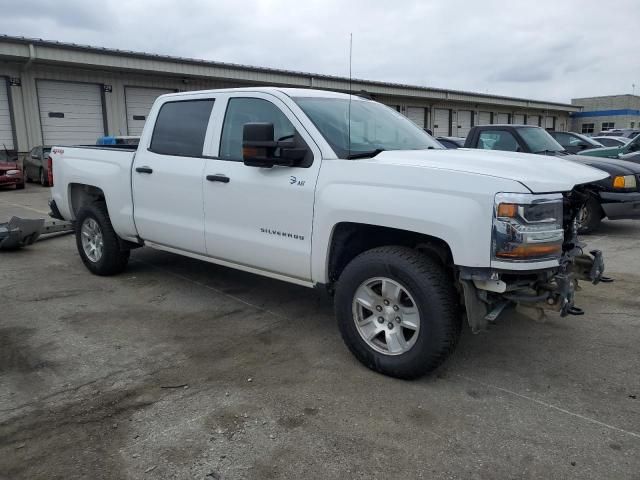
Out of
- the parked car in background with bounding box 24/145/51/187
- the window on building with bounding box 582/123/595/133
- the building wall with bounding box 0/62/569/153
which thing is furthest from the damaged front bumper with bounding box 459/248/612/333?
the window on building with bounding box 582/123/595/133

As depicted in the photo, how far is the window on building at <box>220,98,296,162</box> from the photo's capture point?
14.5ft

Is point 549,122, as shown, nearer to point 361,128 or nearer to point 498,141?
point 498,141

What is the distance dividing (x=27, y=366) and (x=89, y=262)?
2629mm

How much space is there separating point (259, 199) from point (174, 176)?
1.18 metres

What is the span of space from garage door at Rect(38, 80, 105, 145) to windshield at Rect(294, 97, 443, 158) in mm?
20271

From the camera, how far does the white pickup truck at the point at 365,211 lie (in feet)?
10.6

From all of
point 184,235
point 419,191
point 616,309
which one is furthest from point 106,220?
point 616,309

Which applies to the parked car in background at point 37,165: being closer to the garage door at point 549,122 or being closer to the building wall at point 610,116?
the garage door at point 549,122

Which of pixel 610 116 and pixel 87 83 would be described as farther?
pixel 610 116

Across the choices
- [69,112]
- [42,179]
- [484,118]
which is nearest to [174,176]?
[42,179]

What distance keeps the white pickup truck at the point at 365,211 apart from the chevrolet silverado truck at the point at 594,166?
455 centimetres

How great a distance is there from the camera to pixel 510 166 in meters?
3.50

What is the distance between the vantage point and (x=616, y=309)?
5133mm

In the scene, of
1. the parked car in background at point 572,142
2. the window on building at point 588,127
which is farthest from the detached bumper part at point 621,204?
the window on building at point 588,127
